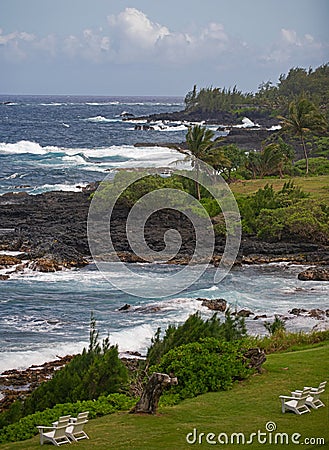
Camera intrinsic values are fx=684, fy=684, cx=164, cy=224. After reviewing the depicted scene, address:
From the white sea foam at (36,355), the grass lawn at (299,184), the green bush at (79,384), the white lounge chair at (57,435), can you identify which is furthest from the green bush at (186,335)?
the grass lawn at (299,184)

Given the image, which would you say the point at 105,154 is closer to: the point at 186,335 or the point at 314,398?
the point at 186,335

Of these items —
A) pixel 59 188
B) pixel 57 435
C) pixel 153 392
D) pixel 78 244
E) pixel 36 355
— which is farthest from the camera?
pixel 59 188

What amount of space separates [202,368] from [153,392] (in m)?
1.73

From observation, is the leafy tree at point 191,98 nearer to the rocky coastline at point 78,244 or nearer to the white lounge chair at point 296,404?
the rocky coastline at point 78,244

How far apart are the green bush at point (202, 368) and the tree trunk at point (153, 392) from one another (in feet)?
3.81

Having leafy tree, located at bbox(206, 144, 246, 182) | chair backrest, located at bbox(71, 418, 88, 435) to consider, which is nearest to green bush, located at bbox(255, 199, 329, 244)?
leafy tree, located at bbox(206, 144, 246, 182)

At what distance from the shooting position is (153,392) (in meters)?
7.98

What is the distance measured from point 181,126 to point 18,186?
165 ft

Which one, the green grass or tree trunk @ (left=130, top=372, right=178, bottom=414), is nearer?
the green grass

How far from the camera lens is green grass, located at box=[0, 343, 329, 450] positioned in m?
6.97

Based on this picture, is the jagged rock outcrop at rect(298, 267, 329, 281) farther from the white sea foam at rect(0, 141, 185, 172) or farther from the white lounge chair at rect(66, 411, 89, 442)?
the white sea foam at rect(0, 141, 185, 172)

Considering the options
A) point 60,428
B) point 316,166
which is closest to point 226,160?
point 316,166

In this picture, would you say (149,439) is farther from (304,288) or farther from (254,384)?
(304,288)

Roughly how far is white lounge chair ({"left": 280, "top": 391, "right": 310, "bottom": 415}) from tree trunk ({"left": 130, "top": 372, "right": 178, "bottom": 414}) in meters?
1.28
